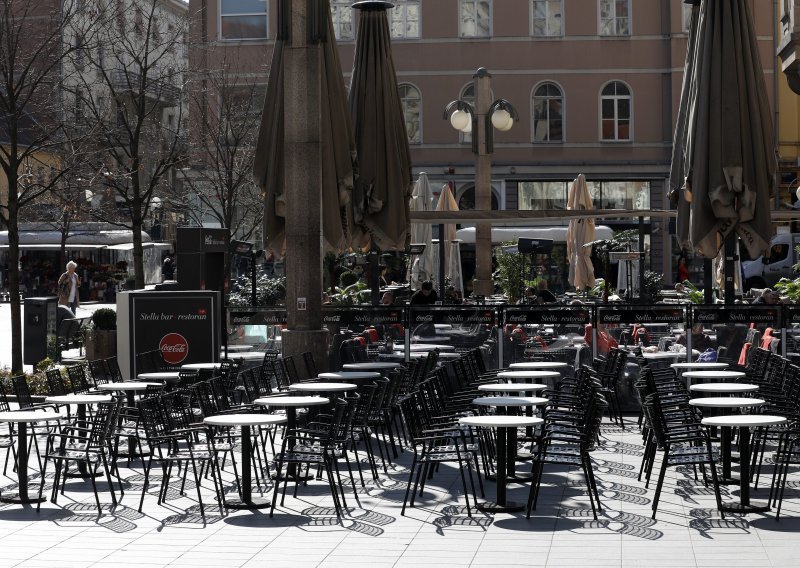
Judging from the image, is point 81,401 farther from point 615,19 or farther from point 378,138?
point 615,19

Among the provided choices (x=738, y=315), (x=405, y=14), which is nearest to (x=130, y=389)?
(x=738, y=315)

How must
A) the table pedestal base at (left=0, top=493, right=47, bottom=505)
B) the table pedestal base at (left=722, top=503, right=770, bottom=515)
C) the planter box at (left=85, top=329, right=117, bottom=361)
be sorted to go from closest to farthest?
the table pedestal base at (left=722, top=503, right=770, bottom=515) → the table pedestal base at (left=0, top=493, right=47, bottom=505) → the planter box at (left=85, top=329, right=117, bottom=361)

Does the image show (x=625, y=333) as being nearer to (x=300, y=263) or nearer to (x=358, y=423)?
(x=300, y=263)

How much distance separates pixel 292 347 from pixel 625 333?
161 inches

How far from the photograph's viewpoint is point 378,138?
1741 cm

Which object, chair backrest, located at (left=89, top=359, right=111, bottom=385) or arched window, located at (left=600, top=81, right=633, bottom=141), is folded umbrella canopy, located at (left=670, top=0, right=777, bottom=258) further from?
arched window, located at (left=600, top=81, right=633, bottom=141)

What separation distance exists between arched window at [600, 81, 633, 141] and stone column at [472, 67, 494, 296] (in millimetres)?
20905

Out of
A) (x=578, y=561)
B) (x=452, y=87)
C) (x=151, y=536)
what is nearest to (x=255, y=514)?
(x=151, y=536)

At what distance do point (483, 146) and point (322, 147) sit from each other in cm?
1331

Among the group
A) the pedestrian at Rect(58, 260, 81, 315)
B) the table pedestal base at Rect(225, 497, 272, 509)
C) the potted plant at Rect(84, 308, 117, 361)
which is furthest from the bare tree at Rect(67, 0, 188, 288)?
the table pedestal base at Rect(225, 497, 272, 509)

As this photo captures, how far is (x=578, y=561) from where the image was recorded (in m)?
8.68

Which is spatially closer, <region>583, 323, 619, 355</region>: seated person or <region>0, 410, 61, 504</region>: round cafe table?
<region>0, 410, 61, 504</region>: round cafe table

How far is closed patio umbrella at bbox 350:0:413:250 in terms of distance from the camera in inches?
682

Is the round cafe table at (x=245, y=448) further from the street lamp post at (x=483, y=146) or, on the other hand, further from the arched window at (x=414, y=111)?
the arched window at (x=414, y=111)
